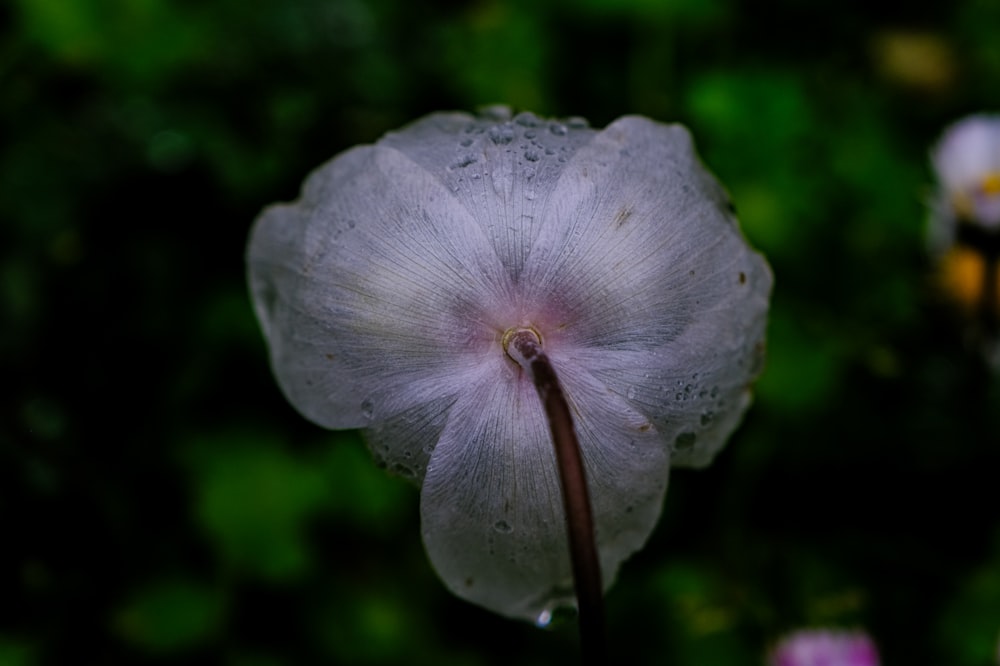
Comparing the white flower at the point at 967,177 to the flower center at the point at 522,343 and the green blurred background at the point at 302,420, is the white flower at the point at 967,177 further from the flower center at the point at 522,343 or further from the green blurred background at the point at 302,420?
the flower center at the point at 522,343

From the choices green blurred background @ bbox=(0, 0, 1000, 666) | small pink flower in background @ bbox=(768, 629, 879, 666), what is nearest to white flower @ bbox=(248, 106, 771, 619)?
small pink flower in background @ bbox=(768, 629, 879, 666)

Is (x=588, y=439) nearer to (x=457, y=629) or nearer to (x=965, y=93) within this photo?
(x=457, y=629)

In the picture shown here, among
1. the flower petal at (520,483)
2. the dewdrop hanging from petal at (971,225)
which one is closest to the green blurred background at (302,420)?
the dewdrop hanging from petal at (971,225)

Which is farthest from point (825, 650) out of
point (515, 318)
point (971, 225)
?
point (515, 318)

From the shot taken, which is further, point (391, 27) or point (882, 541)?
point (391, 27)

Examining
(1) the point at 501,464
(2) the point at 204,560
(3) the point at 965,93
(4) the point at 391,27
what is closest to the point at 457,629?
(2) the point at 204,560
